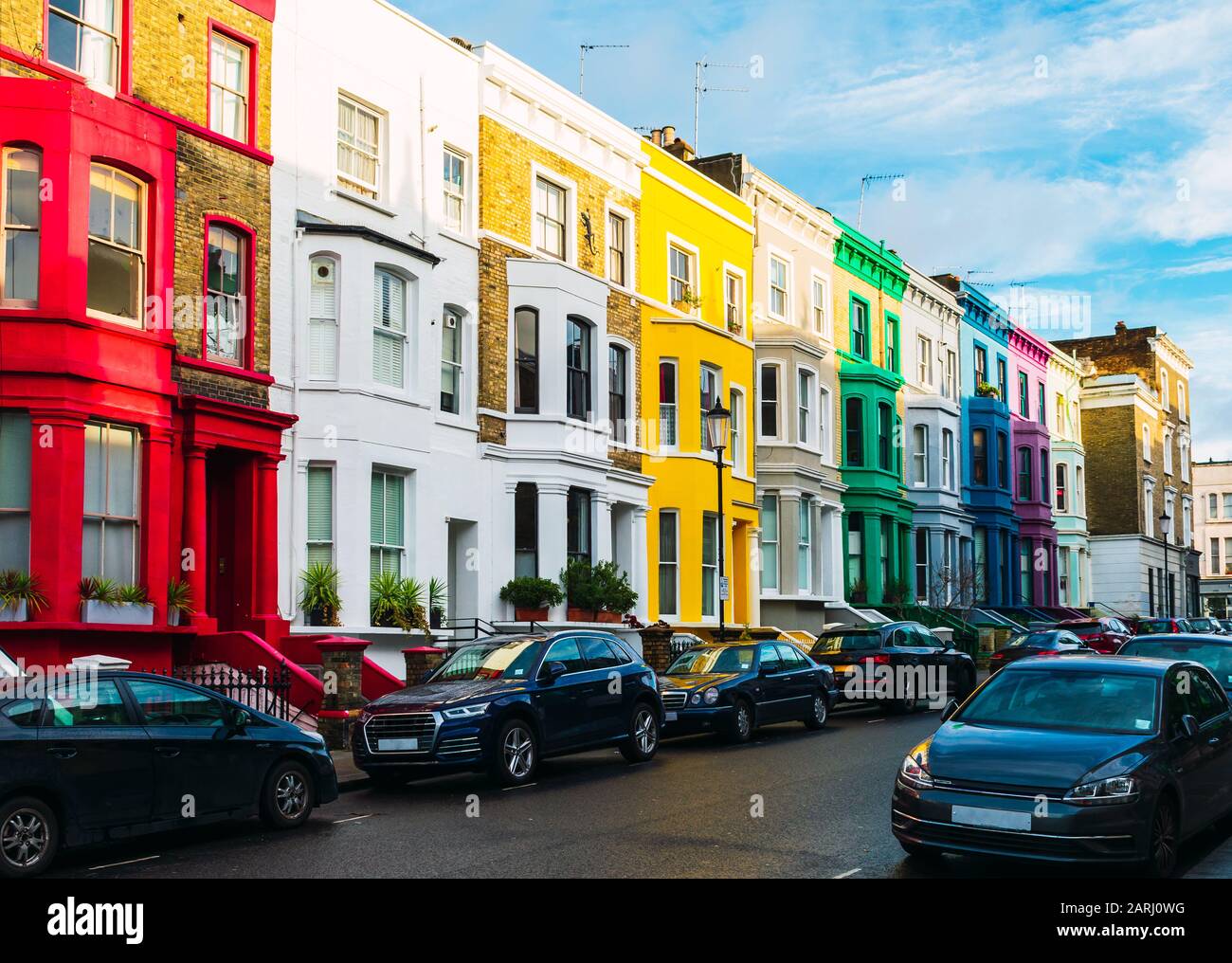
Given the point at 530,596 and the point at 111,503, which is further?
the point at 530,596

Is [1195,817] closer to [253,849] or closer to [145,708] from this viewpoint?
[253,849]

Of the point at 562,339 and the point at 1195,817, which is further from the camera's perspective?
the point at 562,339

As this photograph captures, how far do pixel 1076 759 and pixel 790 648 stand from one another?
12.3m

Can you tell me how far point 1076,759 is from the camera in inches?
368

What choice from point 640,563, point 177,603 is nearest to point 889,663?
point 640,563

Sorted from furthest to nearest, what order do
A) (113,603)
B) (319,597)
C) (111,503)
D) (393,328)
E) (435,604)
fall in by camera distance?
(435,604) → (393,328) → (319,597) → (111,503) → (113,603)

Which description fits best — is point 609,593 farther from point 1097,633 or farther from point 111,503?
point 1097,633

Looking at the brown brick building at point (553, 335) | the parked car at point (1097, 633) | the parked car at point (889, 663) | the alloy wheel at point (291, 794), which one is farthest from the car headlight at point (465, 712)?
the parked car at point (1097, 633)

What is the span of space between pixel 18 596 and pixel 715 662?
9569 millimetres

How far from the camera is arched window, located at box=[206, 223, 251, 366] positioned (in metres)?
20.2

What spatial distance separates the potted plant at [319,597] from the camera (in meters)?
20.9

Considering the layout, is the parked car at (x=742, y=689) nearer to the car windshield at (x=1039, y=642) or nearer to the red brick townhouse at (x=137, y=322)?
the red brick townhouse at (x=137, y=322)

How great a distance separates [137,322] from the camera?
18.5 meters
